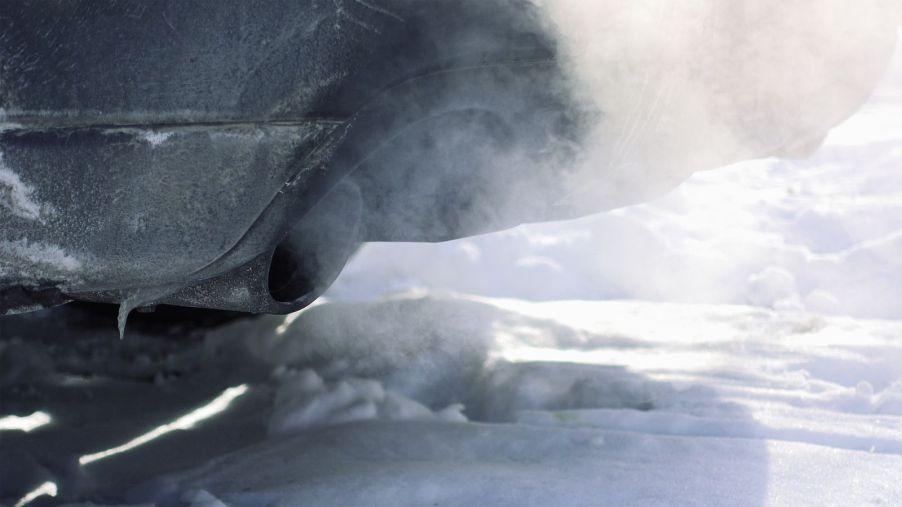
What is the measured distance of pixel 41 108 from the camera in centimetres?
119

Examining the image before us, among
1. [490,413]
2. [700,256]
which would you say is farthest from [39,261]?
[700,256]

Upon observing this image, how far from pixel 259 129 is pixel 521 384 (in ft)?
3.34

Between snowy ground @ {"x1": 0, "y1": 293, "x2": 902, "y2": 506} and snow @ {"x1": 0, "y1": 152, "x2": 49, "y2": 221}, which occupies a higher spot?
snow @ {"x1": 0, "y1": 152, "x2": 49, "y2": 221}

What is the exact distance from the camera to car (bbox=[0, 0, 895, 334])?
1201 mm

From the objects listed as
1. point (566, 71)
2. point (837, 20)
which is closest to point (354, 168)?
point (566, 71)

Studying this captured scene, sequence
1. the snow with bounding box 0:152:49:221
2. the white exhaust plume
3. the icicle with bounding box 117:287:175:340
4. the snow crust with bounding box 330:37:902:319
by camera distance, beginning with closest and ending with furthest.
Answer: the snow with bounding box 0:152:49:221
the icicle with bounding box 117:287:175:340
the white exhaust plume
the snow crust with bounding box 330:37:902:319

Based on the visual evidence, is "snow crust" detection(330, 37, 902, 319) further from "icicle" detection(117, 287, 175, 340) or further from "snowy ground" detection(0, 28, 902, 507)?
"icicle" detection(117, 287, 175, 340)

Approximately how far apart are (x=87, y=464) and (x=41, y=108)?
0.81 m

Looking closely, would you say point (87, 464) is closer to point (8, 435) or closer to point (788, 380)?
point (8, 435)

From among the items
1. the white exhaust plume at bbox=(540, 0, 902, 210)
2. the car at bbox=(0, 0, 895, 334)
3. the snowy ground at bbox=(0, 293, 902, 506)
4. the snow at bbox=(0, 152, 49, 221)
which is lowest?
the snowy ground at bbox=(0, 293, 902, 506)

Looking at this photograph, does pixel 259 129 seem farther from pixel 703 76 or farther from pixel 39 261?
pixel 703 76

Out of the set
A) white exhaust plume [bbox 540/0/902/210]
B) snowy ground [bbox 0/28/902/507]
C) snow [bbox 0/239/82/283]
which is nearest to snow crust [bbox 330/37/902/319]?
snowy ground [bbox 0/28/902/507]

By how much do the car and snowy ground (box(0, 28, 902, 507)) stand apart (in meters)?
0.37

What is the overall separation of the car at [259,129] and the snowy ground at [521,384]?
0.37 meters
